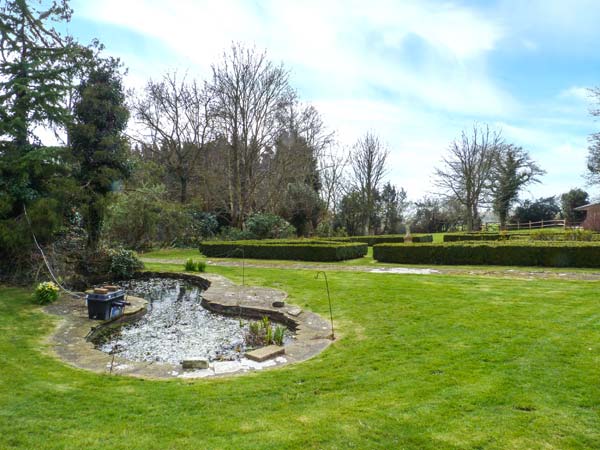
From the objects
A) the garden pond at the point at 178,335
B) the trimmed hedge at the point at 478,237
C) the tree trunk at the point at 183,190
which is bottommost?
the garden pond at the point at 178,335

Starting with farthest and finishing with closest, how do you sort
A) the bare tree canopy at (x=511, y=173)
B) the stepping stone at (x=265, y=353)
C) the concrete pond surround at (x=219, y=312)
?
the bare tree canopy at (x=511, y=173)
the stepping stone at (x=265, y=353)
the concrete pond surround at (x=219, y=312)

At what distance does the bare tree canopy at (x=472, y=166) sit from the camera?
30359 mm

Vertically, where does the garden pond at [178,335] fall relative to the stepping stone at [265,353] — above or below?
below

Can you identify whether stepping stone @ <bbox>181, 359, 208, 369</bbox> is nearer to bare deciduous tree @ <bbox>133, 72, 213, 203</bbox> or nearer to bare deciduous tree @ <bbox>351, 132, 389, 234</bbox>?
bare deciduous tree @ <bbox>133, 72, 213, 203</bbox>

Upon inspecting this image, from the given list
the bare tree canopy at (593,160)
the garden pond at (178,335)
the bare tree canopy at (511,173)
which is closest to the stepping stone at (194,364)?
the garden pond at (178,335)

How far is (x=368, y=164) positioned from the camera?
29.9 meters

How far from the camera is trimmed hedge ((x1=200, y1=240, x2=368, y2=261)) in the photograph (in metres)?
14.1

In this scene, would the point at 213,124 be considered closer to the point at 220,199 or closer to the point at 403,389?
the point at 220,199

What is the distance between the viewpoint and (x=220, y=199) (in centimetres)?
2183

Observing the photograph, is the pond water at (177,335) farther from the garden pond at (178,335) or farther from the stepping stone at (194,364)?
the stepping stone at (194,364)

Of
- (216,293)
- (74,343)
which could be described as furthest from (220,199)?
(74,343)

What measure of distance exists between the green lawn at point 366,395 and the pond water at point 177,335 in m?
1.03

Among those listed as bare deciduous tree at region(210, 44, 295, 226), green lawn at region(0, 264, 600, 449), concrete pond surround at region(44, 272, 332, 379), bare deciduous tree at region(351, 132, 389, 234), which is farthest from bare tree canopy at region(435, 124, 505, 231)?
green lawn at region(0, 264, 600, 449)

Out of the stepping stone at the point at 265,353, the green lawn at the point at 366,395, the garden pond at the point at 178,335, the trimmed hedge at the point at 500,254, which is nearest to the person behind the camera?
the green lawn at the point at 366,395
